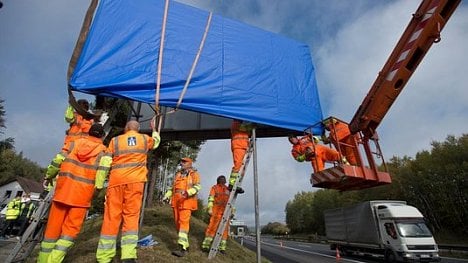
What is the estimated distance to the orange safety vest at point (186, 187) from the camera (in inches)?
268

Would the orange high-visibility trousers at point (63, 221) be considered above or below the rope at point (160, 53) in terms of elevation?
below

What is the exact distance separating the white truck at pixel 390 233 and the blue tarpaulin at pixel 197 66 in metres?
10.2

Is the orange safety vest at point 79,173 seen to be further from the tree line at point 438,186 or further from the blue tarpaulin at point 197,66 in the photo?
the tree line at point 438,186

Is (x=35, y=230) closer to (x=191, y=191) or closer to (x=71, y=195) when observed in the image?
(x=71, y=195)

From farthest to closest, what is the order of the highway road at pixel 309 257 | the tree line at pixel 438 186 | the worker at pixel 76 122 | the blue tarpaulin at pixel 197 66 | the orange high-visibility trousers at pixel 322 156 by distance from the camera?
the tree line at pixel 438 186
the highway road at pixel 309 257
the orange high-visibility trousers at pixel 322 156
the worker at pixel 76 122
the blue tarpaulin at pixel 197 66

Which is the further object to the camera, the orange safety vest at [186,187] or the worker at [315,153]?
the worker at [315,153]

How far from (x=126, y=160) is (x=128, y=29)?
111 inches

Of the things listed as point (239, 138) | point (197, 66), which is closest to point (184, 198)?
point (239, 138)

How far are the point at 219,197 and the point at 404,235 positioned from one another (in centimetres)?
1082

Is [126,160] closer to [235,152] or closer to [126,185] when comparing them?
[126,185]

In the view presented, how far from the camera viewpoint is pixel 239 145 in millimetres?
7570

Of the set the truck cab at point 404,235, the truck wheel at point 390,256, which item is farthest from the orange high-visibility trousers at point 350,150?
the truck wheel at point 390,256

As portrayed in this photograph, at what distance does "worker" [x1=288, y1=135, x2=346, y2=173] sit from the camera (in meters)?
7.68

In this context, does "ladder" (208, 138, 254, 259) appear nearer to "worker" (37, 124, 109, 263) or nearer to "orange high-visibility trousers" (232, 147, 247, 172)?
"orange high-visibility trousers" (232, 147, 247, 172)
